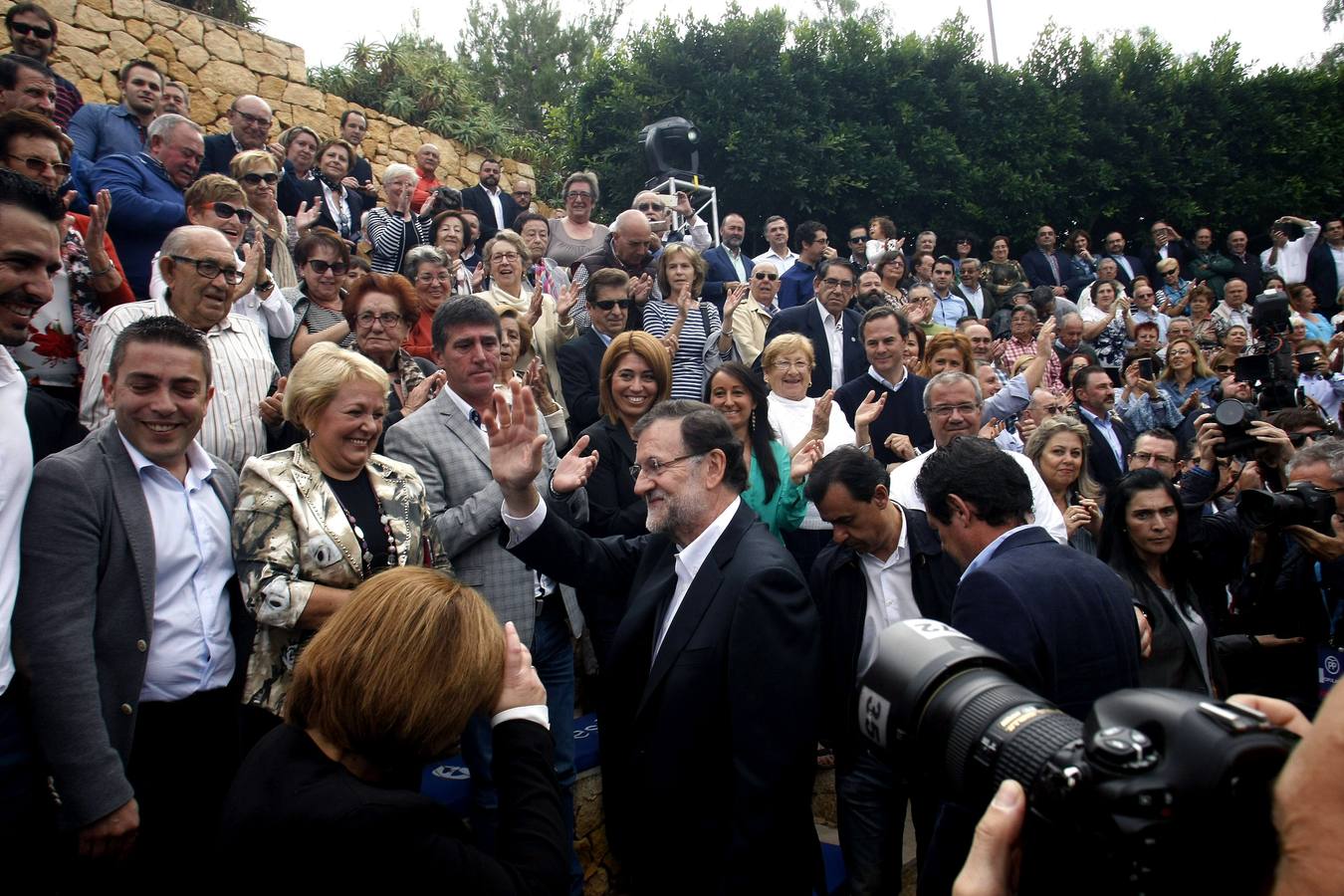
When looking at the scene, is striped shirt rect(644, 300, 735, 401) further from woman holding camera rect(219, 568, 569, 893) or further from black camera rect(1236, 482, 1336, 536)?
woman holding camera rect(219, 568, 569, 893)

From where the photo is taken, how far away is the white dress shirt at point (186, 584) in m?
2.43

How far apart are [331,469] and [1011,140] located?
58.9 ft

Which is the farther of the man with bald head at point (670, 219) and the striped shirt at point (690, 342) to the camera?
the man with bald head at point (670, 219)

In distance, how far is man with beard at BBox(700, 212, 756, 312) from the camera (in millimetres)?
8320

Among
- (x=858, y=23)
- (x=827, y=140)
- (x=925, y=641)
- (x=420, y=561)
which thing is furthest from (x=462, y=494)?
(x=858, y=23)

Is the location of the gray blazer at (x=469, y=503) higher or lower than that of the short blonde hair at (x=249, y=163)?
lower

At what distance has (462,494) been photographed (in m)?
3.47

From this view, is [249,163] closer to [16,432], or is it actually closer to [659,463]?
[16,432]

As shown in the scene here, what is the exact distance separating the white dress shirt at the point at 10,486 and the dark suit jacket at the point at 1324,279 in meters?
16.8

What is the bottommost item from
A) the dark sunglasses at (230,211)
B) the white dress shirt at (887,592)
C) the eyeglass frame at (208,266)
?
the white dress shirt at (887,592)

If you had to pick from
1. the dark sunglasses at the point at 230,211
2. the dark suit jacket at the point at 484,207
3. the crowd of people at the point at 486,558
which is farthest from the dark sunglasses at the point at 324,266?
the dark suit jacket at the point at 484,207

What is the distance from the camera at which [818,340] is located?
6.60 m

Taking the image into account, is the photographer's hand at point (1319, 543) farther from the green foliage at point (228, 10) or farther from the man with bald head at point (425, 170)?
the green foliage at point (228, 10)

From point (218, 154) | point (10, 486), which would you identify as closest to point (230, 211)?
point (10, 486)
